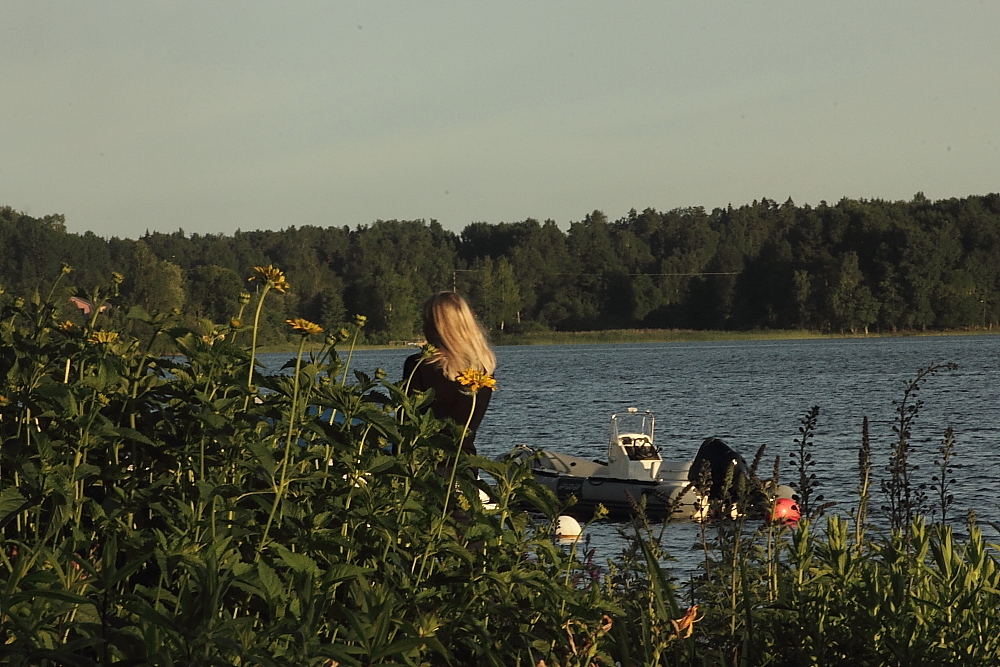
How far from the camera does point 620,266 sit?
13325 centimetres

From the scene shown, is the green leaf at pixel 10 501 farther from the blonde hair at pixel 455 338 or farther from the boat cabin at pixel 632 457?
the boat cabin at pixel 632 457

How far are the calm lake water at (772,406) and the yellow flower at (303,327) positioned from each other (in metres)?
3.07

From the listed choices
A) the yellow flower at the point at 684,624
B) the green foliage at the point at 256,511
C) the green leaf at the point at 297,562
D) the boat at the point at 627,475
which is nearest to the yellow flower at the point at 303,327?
the green foliage at the point at 256,511

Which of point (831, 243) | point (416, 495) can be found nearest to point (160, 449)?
point (416, 495)

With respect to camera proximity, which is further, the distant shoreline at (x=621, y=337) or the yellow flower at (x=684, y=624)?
the distant shoreline at (x=621, y=337)

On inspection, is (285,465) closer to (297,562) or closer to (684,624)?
(297,562)

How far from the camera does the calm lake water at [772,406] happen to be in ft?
72.5

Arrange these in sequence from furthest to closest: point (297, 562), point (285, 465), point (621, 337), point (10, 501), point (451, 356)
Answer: point (621, 337), point (451, 356), point (10, 501), point (285, 465), point (297, 562)

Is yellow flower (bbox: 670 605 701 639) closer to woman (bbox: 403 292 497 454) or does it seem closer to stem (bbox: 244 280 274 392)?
stem (bbox: 244 280 274 392)

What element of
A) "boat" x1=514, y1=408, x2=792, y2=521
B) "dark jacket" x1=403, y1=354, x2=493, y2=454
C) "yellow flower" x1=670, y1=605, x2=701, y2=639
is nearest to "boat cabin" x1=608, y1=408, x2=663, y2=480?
"boat" x1=514, y1=408, x2=792, y2=521

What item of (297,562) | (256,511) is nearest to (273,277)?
(256,511)

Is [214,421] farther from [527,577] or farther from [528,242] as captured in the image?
[528,242]

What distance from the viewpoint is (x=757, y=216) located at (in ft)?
487

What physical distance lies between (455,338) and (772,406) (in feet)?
134
